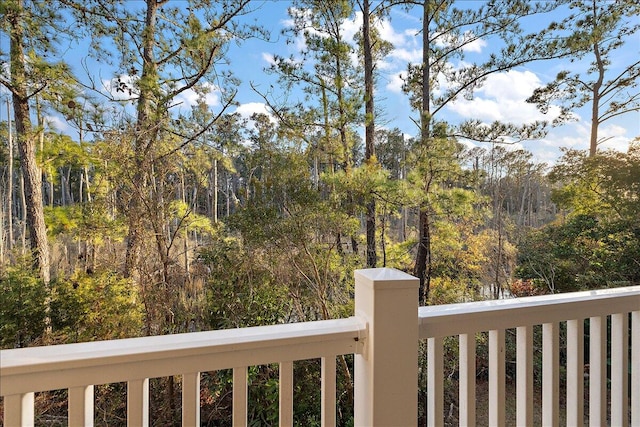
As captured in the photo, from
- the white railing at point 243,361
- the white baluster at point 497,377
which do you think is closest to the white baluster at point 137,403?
the white railing at point 243,361

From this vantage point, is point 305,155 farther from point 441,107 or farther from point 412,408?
point 412,408

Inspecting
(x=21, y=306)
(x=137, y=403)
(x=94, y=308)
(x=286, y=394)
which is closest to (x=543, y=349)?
(x=286, y=394)

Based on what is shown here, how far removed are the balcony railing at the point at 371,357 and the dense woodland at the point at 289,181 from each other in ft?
5.37

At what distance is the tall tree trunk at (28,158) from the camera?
1.99 meters

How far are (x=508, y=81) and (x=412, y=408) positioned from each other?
2867mm

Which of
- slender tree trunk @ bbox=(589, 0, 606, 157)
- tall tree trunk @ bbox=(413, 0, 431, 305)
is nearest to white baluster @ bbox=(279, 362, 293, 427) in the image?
tall tree trunk @ bbox=(413, 0, 431, 305)

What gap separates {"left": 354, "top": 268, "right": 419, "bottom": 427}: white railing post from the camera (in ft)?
2.68

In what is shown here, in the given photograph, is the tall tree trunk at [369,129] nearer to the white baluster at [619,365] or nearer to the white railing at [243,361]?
the white baluster at [619,365]

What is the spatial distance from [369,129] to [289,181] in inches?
29.4

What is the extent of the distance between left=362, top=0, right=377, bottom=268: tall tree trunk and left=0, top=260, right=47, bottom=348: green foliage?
215 centimetres

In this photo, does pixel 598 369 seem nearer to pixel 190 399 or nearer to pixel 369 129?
pixel 190 399

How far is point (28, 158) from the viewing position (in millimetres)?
2111

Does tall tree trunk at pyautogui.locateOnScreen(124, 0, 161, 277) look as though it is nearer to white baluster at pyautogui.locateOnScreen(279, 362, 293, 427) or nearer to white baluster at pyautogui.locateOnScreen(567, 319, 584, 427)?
white baluster at pyautogui.locateOnScreen(279, 362, 293, 427)

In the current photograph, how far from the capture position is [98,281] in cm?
229
